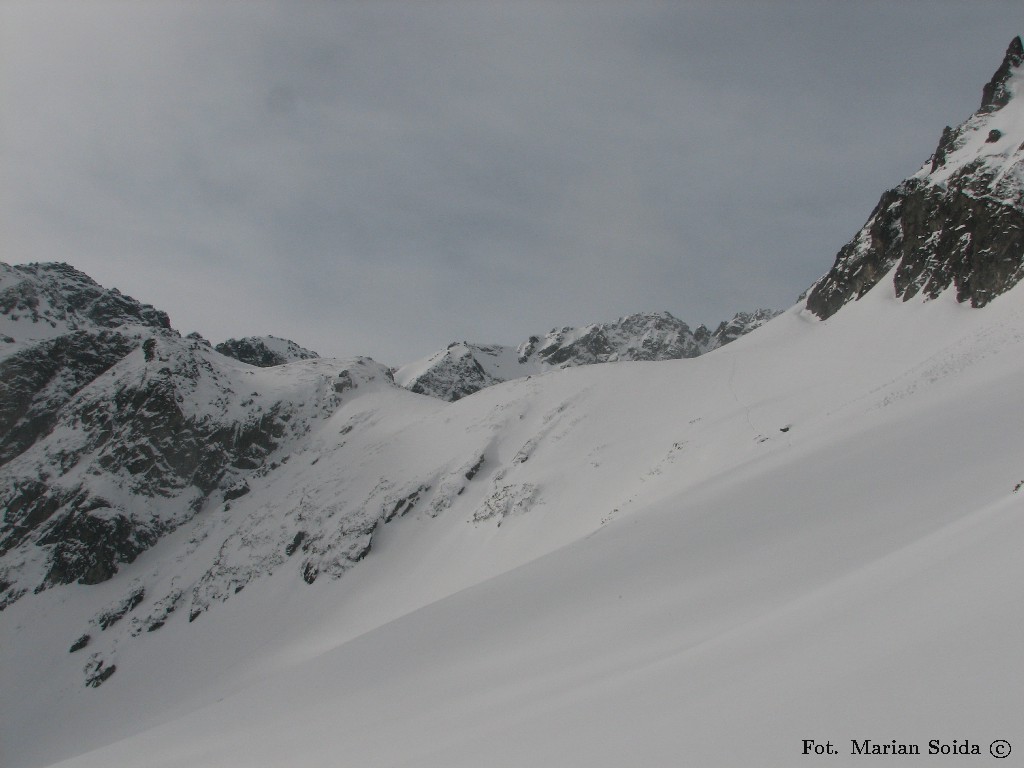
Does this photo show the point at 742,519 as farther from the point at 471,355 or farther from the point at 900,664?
the point at 471,355

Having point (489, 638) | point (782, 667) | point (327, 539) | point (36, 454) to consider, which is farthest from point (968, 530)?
point (36, 454)

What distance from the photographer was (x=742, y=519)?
14758 mm

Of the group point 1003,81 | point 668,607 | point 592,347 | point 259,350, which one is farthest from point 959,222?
point 592,347

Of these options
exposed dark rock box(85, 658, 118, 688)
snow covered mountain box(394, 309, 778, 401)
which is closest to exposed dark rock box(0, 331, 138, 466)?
exposed dark rock box(85, 658, 118, 688)

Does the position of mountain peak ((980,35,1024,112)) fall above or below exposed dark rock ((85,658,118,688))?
above

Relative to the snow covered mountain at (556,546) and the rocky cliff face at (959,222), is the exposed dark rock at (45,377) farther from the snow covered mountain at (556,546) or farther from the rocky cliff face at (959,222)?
the rocky cliff face at (959,222)

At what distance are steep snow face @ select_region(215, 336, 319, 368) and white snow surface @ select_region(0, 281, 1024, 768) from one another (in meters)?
75.6

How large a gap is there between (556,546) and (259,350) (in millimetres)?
101697

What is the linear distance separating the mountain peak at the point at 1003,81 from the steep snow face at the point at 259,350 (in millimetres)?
107313

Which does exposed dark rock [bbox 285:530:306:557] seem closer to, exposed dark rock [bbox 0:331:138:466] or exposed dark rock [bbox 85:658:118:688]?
exposed dark rock [bbox 85:658:118:688]

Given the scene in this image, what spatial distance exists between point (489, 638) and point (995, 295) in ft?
107

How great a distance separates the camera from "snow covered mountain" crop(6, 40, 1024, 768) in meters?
6.48

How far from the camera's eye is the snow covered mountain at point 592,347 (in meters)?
142

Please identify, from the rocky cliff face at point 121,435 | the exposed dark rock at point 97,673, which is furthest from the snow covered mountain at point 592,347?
the exposed dark rock at point 97,673
